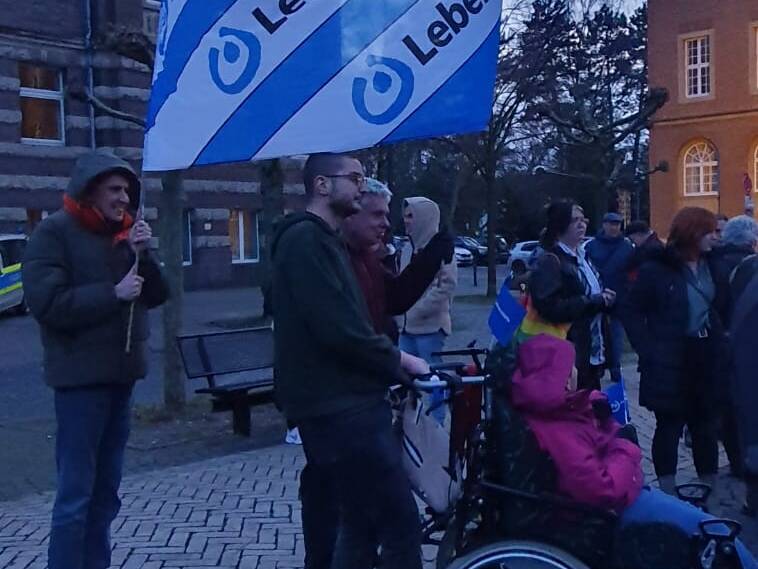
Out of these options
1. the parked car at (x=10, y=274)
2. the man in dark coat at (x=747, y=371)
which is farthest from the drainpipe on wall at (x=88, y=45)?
the man in dark coat at (x=747, y=371)

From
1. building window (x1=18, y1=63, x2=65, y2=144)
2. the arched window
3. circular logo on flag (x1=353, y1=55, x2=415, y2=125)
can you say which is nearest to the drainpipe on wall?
building window (x1=18, y1=63, x2=65, y2=144)

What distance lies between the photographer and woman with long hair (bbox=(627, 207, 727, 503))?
6176 millimetres

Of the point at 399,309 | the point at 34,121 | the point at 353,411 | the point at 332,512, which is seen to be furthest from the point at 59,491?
the point at 34,121

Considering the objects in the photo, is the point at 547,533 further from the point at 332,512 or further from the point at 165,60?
the point at 165,60

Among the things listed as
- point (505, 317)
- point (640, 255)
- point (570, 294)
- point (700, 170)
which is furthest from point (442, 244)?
point (700, 170)

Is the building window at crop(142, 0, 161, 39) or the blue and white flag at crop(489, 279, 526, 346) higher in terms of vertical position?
the building window at crop(142, 0, 161, 39)

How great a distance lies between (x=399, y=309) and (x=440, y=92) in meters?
1.23

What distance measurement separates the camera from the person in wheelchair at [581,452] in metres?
4.03

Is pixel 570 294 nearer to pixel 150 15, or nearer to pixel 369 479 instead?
pixel 369 479

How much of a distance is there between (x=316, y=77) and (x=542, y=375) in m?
1.67

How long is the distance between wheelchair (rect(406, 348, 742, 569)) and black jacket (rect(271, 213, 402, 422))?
279 millimetres

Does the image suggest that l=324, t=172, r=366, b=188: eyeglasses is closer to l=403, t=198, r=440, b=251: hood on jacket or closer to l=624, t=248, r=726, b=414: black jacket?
l=624, t=248, r=726, b=414: black jacket

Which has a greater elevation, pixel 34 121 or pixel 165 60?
pixel 34 121

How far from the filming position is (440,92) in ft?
15.5
